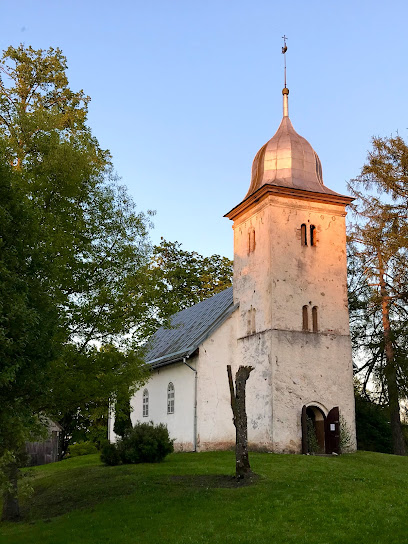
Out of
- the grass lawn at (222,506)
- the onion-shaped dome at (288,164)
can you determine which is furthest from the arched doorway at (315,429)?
the onion-shaped dome at (288,164)

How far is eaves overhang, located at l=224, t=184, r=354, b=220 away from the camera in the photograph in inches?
933

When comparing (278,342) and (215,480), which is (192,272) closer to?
(278,342)

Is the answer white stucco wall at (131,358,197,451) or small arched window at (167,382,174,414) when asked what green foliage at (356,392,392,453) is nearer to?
white stucco wall at (131,358,197,451)

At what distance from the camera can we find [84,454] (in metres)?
31.7

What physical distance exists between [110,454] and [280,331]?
7.66 meters

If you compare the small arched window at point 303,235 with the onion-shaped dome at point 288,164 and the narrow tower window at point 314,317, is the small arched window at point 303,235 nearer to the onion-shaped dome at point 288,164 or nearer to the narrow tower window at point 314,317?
the onion-shaped dome at point 288,164

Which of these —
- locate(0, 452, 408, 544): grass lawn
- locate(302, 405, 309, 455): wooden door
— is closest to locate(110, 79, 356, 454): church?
locate(302, 405, 309, 455): wooden door

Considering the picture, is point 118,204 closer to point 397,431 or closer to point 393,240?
point 393,240

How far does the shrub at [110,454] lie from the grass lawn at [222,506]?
7.37ft

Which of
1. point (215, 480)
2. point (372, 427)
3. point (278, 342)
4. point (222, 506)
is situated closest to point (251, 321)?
point (278, 342)

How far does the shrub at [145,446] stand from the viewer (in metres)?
20.0

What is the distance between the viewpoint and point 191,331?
27906 mm

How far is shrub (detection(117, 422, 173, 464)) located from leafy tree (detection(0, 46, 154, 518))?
599 centimetres

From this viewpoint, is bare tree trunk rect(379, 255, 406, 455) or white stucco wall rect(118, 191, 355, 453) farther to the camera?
bare tree trunk rect(379, 255, 406, 455)
